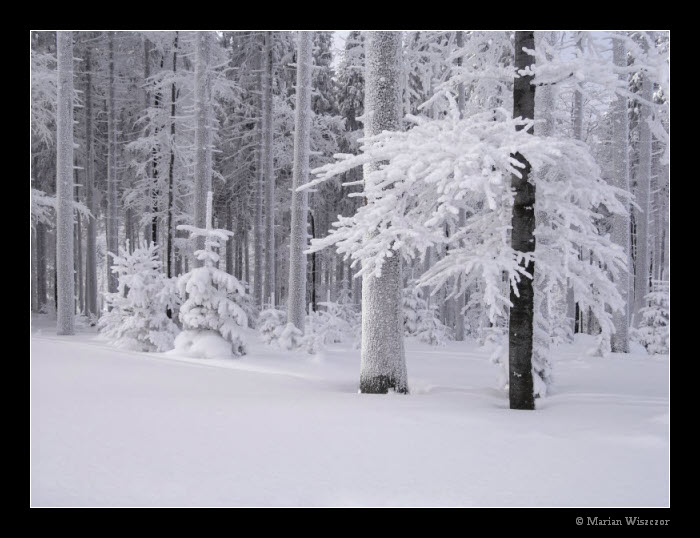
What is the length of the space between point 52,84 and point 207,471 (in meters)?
15.8

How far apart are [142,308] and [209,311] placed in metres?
1.97

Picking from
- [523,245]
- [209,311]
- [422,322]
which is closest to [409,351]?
[422,322]

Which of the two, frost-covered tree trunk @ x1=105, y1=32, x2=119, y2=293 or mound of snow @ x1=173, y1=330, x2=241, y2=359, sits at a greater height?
frost-covered tree trunk @ x1=105, y1=32, x2=119, y2=293

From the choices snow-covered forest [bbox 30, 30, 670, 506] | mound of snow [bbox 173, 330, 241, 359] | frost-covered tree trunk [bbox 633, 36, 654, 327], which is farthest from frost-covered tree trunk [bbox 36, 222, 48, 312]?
frost-covered tree trunk [bbox 633, 36, 654, 327]

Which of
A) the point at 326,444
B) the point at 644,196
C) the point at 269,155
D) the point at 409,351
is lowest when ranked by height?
the point at 409,351

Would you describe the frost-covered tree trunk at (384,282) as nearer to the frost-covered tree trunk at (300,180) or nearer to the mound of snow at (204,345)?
the mound of snow at (204,345)

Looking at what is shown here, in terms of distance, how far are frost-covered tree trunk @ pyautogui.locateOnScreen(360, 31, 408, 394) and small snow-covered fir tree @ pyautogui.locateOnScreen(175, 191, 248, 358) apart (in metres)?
3.66

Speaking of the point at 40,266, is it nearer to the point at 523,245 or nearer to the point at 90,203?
the point at 90,203

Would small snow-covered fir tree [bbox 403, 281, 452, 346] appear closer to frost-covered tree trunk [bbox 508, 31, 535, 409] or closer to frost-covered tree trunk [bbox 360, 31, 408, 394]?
frost-covered tree trunk [bbox 360, 31, 408, 394]

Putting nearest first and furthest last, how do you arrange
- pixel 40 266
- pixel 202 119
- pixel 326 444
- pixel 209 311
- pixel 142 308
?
pixel 326 444
pixel 209 311
pixel 142 308
pixel 202 119
pixel 40 266

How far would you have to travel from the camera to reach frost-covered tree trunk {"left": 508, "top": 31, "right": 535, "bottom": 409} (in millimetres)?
6109

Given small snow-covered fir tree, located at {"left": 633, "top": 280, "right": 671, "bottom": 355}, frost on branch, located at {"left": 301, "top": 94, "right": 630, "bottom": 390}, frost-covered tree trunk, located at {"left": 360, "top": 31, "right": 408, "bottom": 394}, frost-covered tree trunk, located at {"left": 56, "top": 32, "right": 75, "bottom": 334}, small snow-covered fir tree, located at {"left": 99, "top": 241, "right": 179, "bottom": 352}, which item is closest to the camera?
frost on branch, located at {"left": 301, "top": 94, "right": 630, "bottom": 390}

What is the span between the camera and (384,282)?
709 centimetres
